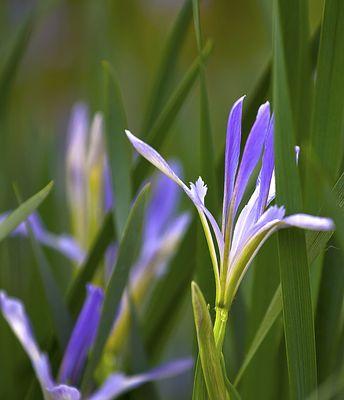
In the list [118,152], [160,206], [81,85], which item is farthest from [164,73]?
[81,85]

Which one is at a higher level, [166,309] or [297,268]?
[297,268]

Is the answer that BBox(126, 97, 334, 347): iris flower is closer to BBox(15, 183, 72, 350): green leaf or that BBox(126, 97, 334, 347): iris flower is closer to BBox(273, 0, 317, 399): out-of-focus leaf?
BBox(273, 0, 317, 399): out-of-focus leaf

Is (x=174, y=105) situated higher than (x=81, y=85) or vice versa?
(x=174, y=105)

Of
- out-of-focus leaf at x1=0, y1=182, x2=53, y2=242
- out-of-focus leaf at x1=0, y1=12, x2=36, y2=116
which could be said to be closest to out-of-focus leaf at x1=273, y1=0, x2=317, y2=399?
out-of-focus leaf at x1=0, y1=182, x2=53, y2=242

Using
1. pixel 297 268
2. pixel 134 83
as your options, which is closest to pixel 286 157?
pixel 297 268

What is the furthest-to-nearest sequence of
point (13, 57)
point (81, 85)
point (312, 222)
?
point (81, 85)
point (13, 57)
point (312, 222)

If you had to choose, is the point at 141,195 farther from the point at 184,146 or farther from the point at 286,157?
the point at 184,146

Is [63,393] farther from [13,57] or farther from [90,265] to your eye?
[13,57]

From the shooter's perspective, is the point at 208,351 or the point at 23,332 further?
the point at 23,332
